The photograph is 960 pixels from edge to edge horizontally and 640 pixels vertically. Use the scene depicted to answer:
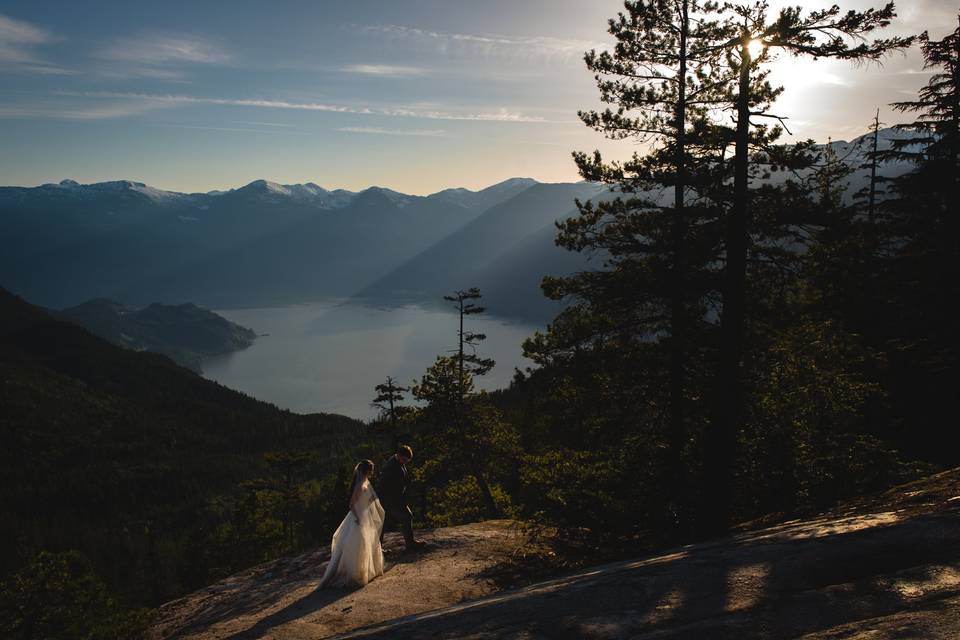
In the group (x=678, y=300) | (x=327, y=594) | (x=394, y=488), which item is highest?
(x=678, y=300)

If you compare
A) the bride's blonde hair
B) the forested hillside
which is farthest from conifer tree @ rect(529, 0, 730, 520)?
the forested hillside

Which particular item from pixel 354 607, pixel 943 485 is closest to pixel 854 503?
pixel 943 485

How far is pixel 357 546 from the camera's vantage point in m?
10.7

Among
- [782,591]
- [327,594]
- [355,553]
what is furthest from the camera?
[355,553]

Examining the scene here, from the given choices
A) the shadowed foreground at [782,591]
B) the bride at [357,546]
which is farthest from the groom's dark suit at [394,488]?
the shadowed foreground at [782,591]

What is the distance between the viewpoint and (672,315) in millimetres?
12633

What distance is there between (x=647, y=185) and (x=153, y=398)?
746 ft

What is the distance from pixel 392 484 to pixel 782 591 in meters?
8.34

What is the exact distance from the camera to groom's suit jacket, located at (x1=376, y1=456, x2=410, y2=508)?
11695 mm

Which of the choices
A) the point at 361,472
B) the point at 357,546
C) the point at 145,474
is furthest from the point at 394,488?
the point at 145,474

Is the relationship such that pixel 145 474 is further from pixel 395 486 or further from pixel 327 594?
pixel 327 594

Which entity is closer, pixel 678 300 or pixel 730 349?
pixel 730 349

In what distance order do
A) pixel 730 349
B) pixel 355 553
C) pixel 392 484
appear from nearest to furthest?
1. pixel 355 553
2. pixel 730 349
3. pixel 392 484

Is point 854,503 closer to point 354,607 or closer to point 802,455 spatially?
point 802,455
